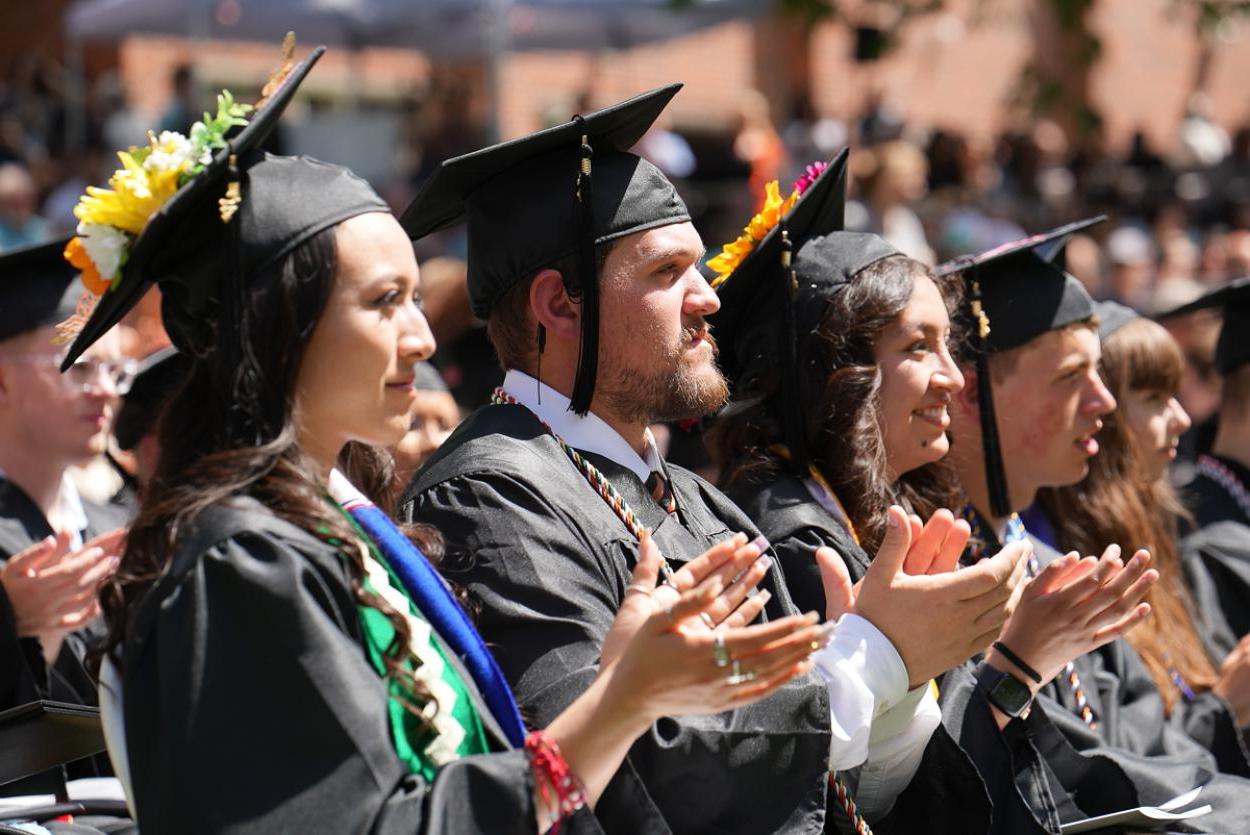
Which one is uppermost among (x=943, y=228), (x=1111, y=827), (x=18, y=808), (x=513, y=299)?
(x=513, y=299)

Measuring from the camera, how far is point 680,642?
2412mm

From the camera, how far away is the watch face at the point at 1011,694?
377 cm

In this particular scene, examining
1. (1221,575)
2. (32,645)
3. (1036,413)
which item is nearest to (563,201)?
(32,645)

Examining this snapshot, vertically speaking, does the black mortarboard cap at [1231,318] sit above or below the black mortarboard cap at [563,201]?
below

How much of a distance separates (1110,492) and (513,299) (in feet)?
8.81

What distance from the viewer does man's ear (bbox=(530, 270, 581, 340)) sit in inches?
136

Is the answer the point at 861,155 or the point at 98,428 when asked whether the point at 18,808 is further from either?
the point at 861,155

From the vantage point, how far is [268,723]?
2.34 metres

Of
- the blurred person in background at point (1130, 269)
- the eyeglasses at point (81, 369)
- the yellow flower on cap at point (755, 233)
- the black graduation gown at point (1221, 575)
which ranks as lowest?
the blurred person in background at point (1130, 269)

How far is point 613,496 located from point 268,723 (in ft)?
3.80

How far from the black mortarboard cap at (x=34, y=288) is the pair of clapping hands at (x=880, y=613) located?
257 centimetres

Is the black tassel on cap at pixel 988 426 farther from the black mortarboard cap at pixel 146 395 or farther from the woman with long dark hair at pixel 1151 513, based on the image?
the black mortarboard cap at pixel 146 395

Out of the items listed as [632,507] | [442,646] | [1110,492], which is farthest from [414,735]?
[1110,492]

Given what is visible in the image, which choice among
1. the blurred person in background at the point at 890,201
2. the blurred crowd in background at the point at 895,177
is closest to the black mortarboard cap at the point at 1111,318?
→ the blurred crowd in background at the point at 895,177
